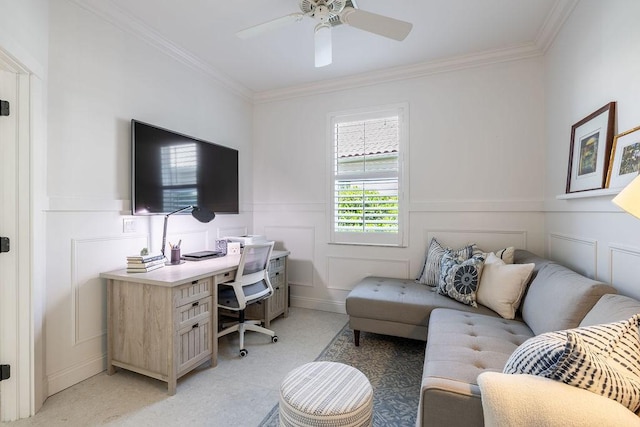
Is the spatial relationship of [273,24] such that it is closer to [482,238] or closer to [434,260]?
[434,260]

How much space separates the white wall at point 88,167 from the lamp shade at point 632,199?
284cm

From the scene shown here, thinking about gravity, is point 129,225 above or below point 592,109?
below

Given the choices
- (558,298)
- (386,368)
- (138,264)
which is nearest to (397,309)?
(386,368)

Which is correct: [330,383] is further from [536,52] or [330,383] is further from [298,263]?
[536,52]

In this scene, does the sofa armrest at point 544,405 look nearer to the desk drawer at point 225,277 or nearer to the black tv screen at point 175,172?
the desk drawer at point 225,277

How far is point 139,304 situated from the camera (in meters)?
1.95

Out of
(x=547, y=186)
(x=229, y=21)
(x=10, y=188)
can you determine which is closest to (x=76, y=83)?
(x=10, y=188)

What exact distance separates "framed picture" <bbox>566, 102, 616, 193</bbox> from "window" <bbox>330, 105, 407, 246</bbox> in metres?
1.41

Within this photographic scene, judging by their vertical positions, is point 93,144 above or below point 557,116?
below

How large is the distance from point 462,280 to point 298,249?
191 cm

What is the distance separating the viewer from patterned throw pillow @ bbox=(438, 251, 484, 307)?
2229mm

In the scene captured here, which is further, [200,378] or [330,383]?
[200,378]

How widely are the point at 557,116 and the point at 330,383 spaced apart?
2.71 meters

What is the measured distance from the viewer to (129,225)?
2305 mm
